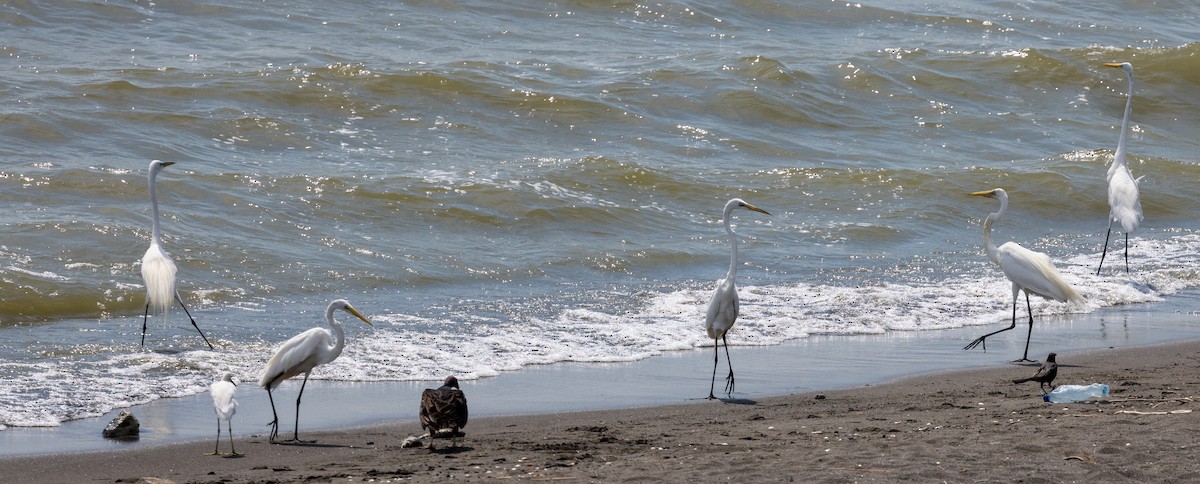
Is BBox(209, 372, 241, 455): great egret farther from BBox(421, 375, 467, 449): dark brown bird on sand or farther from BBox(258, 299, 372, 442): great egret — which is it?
BBox(421, 375, 467, 449): dark brown bird on sand

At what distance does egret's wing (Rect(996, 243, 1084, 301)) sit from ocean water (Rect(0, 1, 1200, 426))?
0.89 m

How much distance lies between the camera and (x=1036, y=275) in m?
9.40

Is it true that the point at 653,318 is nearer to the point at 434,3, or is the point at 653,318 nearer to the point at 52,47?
the point at 52,47

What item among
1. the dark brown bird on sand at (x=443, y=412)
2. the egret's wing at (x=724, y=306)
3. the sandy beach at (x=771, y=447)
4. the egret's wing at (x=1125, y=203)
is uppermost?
the egret's wing at (x=1125, y=203)

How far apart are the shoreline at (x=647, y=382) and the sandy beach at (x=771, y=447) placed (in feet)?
0.93

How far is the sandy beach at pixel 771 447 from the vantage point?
A: 5203mm

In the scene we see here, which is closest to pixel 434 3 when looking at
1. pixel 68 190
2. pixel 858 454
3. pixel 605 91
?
pixel 605 91

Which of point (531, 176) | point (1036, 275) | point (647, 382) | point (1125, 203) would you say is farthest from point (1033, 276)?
point (531, 176)

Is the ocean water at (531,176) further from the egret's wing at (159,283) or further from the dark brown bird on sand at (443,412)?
the dark brown bird on sand at (443,412)

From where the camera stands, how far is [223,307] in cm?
1034

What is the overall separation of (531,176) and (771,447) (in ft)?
32.6

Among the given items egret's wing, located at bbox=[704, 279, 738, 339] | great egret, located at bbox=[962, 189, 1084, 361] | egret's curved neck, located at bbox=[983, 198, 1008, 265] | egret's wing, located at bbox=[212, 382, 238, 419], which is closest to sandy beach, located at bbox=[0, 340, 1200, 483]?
egret's wing, located at bbox=[212, 382, 238, 419]

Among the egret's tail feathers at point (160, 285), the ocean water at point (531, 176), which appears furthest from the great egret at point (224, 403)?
the egret's tail feathers at point (160, 285)

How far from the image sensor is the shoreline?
22.1ft
